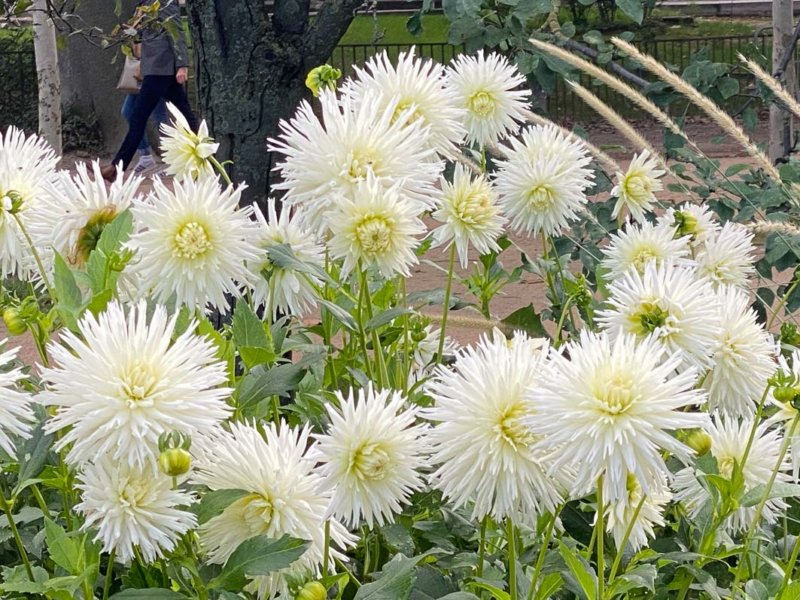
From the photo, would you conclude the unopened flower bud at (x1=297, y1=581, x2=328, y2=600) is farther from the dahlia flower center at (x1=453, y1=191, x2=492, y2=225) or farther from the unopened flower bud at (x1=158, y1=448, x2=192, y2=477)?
the dahlia flower center at (x1=453, y1=191, x2=492, y2=225)

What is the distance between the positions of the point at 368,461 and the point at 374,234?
300 millimetres

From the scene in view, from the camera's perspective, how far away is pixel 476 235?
1765mm

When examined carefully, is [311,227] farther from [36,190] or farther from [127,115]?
[127,115]

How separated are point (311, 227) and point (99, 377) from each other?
0.44 metres

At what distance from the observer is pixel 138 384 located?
3.57 ft

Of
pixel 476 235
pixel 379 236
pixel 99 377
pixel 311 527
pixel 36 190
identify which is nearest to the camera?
pixel 99 377

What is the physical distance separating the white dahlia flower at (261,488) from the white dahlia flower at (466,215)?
0.60m

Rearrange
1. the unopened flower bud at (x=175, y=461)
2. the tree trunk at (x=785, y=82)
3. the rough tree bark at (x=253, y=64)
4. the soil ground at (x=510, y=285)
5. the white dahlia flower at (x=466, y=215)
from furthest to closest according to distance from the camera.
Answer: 1. the soil ground at (x=510, y=285)
2. the tree trunk at (x=785, y=82)
3. the rough tree bark at (x=253, y=64)
4. the white dahlia flower at (x=466, y=215)
5. the unopened flower bud at (x=175, y=461)

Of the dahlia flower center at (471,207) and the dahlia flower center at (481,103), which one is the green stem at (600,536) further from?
the dahlia flower center at (481,103)

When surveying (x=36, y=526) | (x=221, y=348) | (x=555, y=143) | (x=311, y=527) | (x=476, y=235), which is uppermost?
(x=555, y=143)

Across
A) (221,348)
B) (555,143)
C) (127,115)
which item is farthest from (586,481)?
(127,115)

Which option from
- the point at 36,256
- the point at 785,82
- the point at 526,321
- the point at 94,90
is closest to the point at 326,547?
the point at 36,256

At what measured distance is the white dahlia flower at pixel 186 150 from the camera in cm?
168

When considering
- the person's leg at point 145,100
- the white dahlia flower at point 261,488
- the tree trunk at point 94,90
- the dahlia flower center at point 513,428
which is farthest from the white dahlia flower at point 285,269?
the tree trunk at point 94,90
